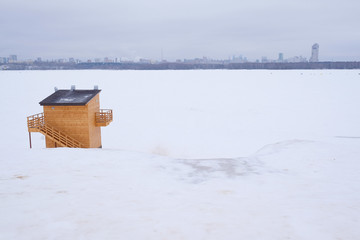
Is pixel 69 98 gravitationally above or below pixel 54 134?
above

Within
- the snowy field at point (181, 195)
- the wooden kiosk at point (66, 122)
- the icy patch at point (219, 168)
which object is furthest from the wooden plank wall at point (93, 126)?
the icy patch at point (219, 168)

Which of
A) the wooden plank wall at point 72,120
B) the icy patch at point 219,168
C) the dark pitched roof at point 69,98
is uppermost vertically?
the dark pitched roof at point 69,98

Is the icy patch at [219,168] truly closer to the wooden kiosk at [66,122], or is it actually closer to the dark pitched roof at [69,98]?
the wooden kiosk at [66,122]

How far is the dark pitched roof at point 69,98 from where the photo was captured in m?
16.5

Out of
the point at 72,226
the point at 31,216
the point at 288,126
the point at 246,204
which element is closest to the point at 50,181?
the point at 31,216

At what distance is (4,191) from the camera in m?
7.46

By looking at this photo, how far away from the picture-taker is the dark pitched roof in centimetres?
1645

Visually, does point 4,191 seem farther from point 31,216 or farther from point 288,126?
point 288,126

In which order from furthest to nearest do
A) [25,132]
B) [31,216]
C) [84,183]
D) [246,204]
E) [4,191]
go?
[25,132] < [84,183] < [4,191] < [246,204] < [31,216]

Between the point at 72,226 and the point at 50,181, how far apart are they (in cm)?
311

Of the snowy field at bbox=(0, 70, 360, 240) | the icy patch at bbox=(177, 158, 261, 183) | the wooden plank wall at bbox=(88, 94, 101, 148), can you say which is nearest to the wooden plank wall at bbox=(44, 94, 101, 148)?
the wooden plank wall at bbox=(88, 94, 101, 148)

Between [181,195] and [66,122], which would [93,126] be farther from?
[181,195]

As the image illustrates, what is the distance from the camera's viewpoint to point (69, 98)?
687 inches

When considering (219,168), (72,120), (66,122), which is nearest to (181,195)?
(219,168)
